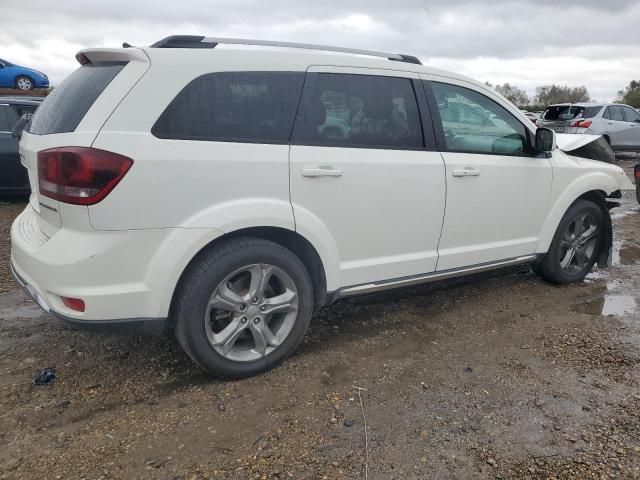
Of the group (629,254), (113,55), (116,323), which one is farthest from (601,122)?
(116,323)

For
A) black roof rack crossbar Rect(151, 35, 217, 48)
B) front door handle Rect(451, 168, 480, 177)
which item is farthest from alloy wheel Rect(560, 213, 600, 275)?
black roof rack crossbar Rect(151, 35, 217, 48)

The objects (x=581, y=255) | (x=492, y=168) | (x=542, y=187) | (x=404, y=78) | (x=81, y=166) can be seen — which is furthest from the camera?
(x=581, y=255)

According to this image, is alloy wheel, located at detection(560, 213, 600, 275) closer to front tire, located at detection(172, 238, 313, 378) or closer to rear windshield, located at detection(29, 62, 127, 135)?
front tire, located at detection(172, 238, 313, 378)

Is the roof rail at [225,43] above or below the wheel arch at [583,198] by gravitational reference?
above

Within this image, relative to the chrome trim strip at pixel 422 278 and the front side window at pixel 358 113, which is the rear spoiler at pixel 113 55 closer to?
the front side window at pixel 358 113

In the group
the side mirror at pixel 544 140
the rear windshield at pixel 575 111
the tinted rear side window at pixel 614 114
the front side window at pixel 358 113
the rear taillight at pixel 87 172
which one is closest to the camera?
the rear taillight at pixel 87 172

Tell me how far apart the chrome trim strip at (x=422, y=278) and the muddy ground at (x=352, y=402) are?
387 mm

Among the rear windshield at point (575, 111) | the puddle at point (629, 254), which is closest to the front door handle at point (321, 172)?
the puddle at point (629, 254)

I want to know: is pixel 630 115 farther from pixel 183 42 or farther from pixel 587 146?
pixel 183 42

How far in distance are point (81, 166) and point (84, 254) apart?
423mm

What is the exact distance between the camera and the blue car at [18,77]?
17.1 meters

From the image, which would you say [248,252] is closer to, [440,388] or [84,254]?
[84,254]

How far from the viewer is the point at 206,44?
2961 mm

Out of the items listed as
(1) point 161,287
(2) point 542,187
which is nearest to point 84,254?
(1) point 161,287
